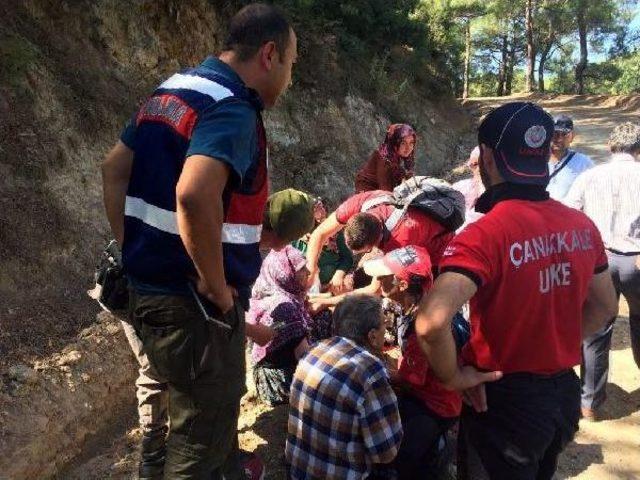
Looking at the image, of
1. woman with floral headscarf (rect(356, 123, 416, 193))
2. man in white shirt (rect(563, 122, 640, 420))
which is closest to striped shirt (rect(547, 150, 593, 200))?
man in white shirt (rect(563, 122, 640, 420))

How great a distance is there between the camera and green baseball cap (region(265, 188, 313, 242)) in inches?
97.3

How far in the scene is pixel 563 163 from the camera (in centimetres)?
443

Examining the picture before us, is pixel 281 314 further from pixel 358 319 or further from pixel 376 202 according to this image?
pixel 376 202

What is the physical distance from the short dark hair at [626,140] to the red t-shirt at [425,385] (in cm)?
194

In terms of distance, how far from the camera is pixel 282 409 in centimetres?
361

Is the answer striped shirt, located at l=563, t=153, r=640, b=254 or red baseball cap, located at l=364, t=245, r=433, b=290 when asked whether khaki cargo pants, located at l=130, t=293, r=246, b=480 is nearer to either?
red baseball cap, located at l=364, t=245, r=433, b=290

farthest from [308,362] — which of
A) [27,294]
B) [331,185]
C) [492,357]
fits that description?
[331,185]

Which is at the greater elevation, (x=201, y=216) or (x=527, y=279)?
(x=201, y=216)

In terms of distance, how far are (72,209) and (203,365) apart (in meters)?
3.24

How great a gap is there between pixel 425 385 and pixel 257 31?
1.90 meters

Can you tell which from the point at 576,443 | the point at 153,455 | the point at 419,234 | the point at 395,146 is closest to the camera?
the point at 153,455

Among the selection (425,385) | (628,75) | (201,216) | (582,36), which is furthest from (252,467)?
(628,75)

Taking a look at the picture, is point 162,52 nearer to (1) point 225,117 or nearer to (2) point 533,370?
(1) point 225,117

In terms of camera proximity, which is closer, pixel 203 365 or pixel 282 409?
pixel 203 365
